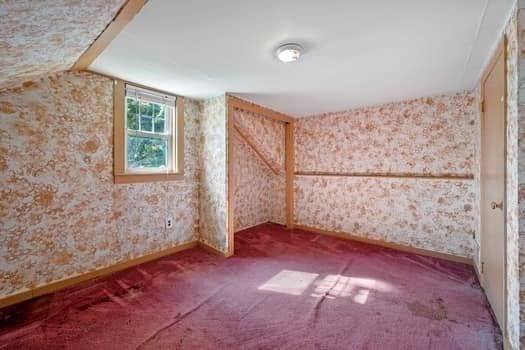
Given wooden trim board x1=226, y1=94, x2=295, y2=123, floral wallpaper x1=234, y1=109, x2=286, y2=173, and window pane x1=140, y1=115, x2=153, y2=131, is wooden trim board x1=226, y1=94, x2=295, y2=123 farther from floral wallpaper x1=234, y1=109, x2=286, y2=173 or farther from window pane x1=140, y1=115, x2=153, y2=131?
window pane x1=140, y1=115, x2=153, y2=131

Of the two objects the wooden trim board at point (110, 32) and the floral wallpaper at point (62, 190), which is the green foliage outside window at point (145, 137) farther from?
the wooden trim board at point (110, 32)

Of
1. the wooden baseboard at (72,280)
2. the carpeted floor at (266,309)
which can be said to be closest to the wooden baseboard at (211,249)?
the carpeted floor at (266,309)

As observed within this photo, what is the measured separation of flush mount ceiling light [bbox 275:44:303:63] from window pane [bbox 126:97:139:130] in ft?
5.92

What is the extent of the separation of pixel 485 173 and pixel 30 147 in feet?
13.2

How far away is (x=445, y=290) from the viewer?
2.10m

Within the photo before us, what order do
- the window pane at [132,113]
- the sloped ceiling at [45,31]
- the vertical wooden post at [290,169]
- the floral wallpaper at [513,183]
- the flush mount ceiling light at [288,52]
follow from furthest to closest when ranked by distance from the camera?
the vertical wooden post at [290,169] → the window pane at [132,113] → the flush mount ceiling light at [288,52] → the floral wallpaper at [513,183] → the sloped ceiling at [45,31]

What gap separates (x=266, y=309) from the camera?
72.3 inches

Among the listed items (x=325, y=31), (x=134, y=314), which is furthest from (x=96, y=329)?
(x=325, y=31)

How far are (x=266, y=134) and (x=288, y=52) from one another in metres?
2.03

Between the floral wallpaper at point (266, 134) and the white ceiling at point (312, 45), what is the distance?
613 mm

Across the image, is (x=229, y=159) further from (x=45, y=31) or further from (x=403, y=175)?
(x=403, y=175)

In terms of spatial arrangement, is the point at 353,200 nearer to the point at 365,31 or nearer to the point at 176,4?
the point at 365,31

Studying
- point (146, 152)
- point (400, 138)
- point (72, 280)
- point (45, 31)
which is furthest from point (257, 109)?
point (72, 280)

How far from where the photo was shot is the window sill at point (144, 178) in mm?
2472
